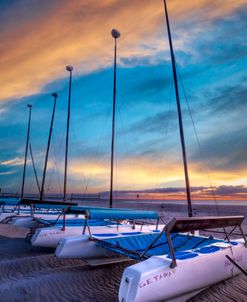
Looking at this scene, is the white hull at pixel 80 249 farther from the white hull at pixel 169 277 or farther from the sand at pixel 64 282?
the white hull at pixel 169 277

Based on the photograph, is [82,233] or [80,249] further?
[82,233]

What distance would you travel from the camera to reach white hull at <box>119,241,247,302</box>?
436 cm

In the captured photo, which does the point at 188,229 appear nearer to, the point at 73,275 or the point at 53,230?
the point at 73,275

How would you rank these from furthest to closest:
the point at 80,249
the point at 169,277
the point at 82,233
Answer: the point at 82,233
the point at 80,249
the point at 169,277

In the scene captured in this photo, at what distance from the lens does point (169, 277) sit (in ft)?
15.3

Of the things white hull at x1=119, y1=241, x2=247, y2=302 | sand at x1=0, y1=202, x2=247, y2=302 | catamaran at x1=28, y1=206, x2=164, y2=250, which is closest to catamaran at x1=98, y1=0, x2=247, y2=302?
white hull at x1=119, y1=241, x2=247, y2=302

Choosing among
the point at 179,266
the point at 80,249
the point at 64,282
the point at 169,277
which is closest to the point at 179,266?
the point at 179,266

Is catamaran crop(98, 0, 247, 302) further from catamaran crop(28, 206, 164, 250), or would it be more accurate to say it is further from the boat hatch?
catamaran crop(28, 206, 164, 250)

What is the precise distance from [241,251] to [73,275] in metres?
4.63

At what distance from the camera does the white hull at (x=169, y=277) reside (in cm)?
436

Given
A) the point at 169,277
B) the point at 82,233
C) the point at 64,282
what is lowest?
the point at 64,282

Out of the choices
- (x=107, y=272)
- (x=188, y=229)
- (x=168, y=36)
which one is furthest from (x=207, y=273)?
(x=168, y=36)

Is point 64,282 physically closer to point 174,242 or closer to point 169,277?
point 169,277

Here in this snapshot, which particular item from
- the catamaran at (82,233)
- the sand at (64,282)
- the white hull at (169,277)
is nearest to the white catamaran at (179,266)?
the white hull at (169,277)
